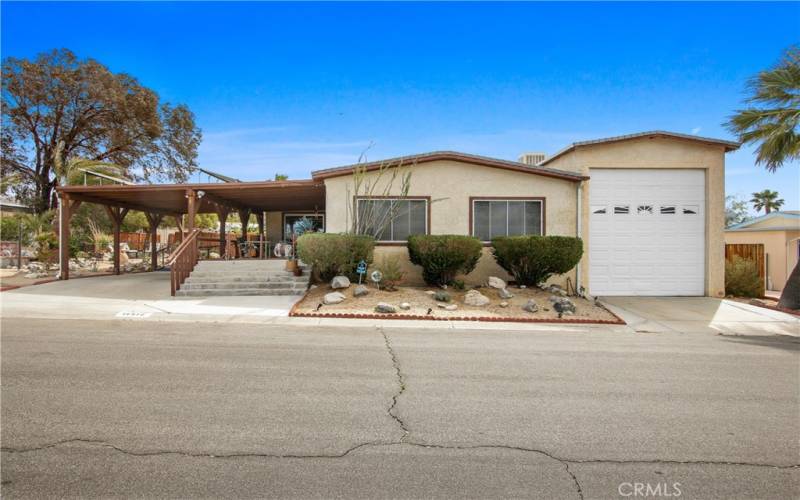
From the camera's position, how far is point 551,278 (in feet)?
45.5

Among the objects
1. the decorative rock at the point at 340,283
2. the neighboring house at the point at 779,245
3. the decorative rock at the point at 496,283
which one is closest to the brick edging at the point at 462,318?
the decorative rock at the point at 340,283

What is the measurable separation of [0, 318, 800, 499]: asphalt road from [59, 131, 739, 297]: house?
6843mm

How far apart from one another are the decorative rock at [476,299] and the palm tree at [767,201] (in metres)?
43.9

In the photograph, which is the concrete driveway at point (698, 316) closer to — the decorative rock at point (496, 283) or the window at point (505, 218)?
the decorative rock at point (496, 283)

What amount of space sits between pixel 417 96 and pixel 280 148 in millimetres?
10404

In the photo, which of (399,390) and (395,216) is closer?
(399,390)

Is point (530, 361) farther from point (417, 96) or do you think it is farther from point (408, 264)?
point (417, 96)

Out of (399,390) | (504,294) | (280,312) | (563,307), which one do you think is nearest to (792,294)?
(563,307)

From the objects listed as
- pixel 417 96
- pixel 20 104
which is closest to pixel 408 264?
pixel 417 96

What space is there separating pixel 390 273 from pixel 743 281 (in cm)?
1058

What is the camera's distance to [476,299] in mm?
11578

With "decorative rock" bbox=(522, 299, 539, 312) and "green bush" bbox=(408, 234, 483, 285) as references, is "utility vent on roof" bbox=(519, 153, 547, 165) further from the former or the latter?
"decorative rock" bbox=(522, 299, 539, 312)

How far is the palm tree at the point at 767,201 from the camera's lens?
4309 cm

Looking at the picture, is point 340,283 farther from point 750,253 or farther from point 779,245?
point 779,245
